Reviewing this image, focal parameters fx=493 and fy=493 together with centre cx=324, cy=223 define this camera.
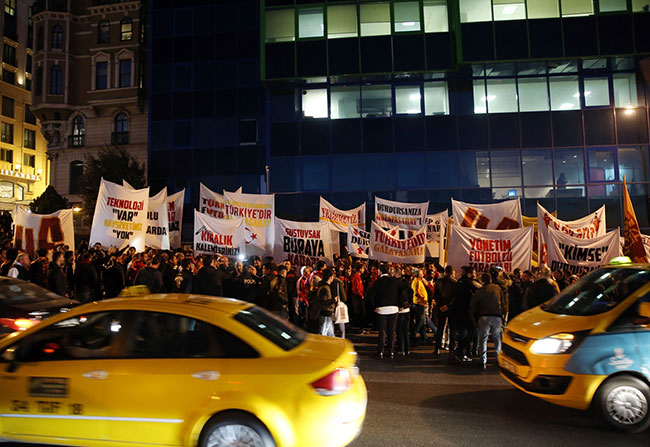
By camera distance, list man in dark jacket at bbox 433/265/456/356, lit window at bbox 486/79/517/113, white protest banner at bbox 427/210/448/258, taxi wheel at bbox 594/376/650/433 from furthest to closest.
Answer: lit window at bbox 486/79/517/113, white protest banner at bbox 427/210/448/258, man in dark jacket at bbox 433/265/456/356, taxi wheel at bbox 594/376/650/433

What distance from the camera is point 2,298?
23.7ft

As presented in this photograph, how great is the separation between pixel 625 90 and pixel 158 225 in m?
22.2

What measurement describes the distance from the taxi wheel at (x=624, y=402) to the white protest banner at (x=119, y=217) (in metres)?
11.6

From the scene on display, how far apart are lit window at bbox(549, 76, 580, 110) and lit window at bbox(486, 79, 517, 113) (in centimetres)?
182

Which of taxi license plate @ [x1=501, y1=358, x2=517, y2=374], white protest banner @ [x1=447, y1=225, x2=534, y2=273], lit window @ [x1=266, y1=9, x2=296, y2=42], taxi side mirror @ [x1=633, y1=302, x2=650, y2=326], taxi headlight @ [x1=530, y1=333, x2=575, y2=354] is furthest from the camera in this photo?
lit window @ [x1=266, y1=9, x2=296, y2=42]

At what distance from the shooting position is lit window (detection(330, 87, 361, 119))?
24625 millimetres

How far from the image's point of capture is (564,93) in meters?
23.8

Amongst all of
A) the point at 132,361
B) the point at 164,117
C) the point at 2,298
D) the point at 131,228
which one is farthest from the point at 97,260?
the point at 164,117

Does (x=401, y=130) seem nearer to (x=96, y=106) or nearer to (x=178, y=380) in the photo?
(x=178, y=380)

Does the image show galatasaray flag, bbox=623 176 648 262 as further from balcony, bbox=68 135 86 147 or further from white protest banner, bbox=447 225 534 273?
balcony, bbox=68 135 86 147

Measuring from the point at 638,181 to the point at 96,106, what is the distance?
36.4 m

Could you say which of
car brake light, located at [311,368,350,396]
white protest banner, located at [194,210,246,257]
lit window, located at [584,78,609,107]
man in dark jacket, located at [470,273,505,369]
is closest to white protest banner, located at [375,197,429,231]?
white protest banner, located at [194,210,246,257]

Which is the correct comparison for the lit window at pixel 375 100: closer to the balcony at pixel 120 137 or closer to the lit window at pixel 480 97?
the lit window at pixel 480 97

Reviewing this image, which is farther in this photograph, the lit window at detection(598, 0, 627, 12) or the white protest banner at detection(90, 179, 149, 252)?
the lit window at detection(598, 0, 627, 12)
